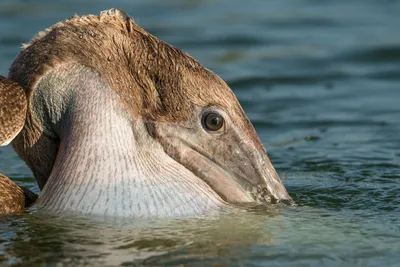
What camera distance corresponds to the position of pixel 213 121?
735 centimetres

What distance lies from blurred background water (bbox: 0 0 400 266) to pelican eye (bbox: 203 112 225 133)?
659 millimetres

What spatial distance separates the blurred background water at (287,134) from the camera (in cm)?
671

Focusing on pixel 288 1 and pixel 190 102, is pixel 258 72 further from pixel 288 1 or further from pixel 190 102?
pixel 190 102

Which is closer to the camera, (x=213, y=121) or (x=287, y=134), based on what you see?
(x=213, y=121)

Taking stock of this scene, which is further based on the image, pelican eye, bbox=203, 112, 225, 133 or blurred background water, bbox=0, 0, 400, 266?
pelican eye, bbox=203, 112, 225, 133

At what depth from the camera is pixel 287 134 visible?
463 inches

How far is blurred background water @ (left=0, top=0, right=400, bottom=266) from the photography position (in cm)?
671

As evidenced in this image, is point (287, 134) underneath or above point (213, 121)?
above

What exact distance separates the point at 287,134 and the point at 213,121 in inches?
177

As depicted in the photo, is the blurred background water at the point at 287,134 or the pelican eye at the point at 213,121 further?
the pelican eye at the point at 213,121

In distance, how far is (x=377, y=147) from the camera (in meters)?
10.9

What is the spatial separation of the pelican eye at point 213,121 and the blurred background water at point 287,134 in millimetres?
659

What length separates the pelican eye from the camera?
7.35m

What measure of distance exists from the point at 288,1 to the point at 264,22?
1.49 m
